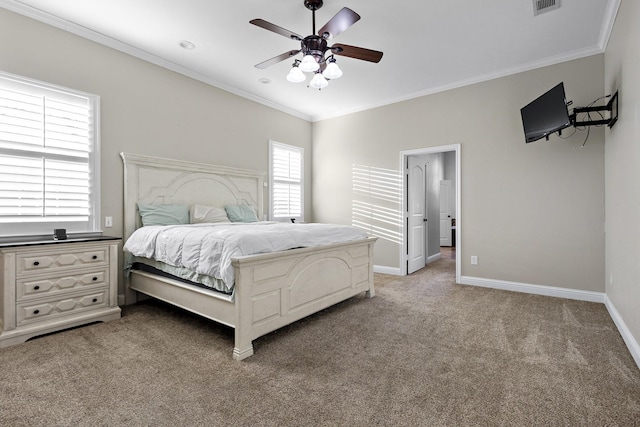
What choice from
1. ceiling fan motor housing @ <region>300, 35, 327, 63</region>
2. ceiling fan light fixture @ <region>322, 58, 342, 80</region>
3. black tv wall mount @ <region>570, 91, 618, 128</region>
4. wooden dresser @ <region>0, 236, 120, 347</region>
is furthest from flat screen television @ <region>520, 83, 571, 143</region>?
wooden dresser @ <region>0, 236, 120, 347</region>

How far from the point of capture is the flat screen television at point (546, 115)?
301 cm

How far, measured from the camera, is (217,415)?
1.61 metres

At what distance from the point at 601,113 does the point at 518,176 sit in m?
1.01

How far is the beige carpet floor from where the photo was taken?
162cm

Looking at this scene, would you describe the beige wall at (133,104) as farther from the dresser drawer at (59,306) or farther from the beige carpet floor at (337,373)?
the beige carpet floor at (337,373)

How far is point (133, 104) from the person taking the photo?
3.60 meters

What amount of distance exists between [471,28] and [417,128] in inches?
72.4

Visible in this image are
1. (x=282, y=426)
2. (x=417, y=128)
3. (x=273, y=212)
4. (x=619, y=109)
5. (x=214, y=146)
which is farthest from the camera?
(x=273, y=212)

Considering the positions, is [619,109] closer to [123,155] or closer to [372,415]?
[372,415]

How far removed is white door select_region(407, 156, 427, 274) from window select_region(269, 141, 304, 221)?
2.01 metres

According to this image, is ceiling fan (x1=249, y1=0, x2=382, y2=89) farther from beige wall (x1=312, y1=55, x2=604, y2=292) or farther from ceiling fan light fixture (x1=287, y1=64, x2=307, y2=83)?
beige wall (x1=312, y1=55, x2=604, y2=292)

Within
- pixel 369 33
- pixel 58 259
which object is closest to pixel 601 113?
pixel 369 33

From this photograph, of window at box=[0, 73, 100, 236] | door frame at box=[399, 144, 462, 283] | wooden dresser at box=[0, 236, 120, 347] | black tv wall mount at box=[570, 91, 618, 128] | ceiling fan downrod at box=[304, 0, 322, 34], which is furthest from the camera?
door frame at box=[399, 144, 462, 283]

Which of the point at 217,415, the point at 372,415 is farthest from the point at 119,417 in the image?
the point at 372,415
